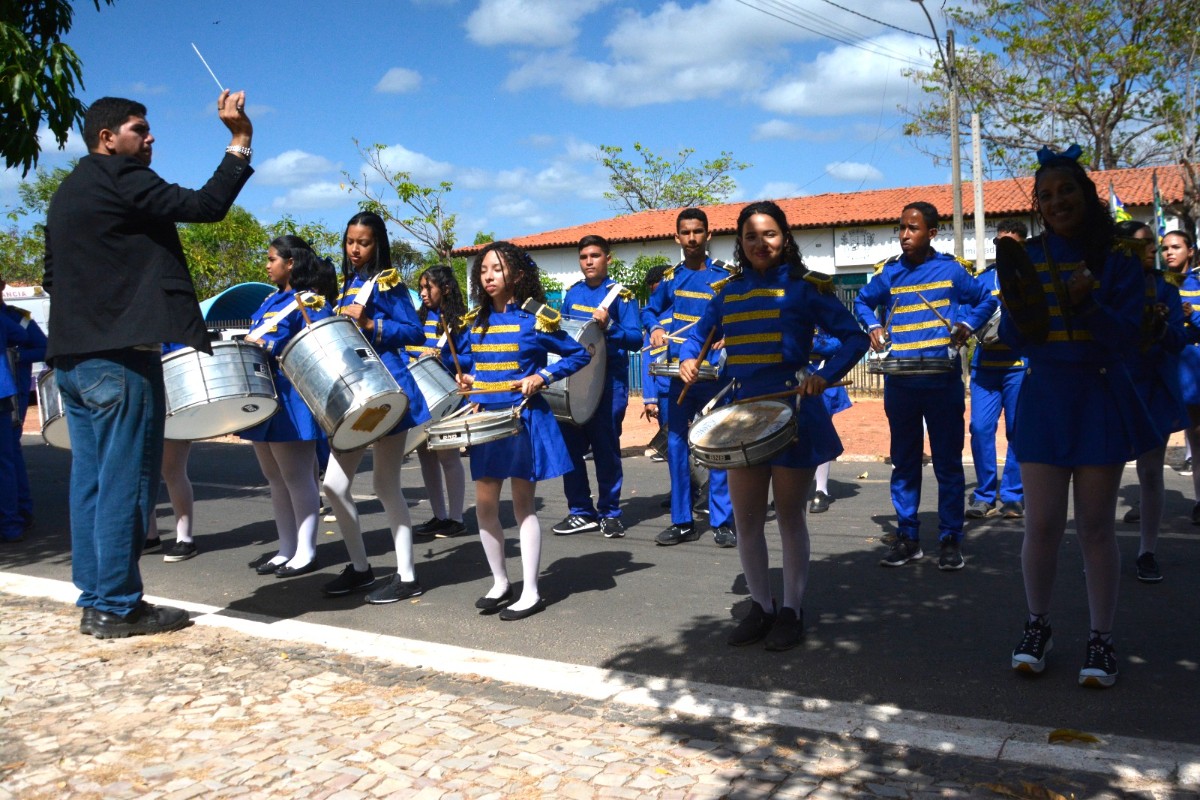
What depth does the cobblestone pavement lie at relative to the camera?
361cm

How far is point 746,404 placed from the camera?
5137 millimetres

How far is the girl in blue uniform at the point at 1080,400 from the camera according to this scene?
4461mm

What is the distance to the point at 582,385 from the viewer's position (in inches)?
310

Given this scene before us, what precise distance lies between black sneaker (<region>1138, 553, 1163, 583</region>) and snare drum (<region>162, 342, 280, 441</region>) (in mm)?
5007

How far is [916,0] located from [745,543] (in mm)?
17142

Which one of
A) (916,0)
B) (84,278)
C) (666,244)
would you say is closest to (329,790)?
(84,278)

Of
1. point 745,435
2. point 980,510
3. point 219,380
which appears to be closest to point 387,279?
point 219,380

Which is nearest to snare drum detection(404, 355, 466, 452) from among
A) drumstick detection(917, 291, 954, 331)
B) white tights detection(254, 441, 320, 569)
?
white tights detection(254, 441, 320, 569)

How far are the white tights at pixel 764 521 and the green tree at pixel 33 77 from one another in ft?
22.0

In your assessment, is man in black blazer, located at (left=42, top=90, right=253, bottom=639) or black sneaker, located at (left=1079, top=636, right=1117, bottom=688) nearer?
black sneaker, located at (left=1079, top=636, right=1117, bottom=688)

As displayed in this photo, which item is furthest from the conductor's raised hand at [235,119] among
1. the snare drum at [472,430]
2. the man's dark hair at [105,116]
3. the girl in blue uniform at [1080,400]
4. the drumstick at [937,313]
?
the drumstick at [937,313]

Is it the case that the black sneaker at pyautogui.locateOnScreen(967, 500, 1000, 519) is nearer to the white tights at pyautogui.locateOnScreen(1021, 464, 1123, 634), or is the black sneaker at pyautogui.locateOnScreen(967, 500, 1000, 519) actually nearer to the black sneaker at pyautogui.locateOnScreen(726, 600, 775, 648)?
the black sneaker at pyautogui.locateOnScreen(726, 600, 775, 648)

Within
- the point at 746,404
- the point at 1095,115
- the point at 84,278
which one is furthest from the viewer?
the point at 1095,115

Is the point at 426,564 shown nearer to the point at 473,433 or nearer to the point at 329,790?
the point at 473,433
